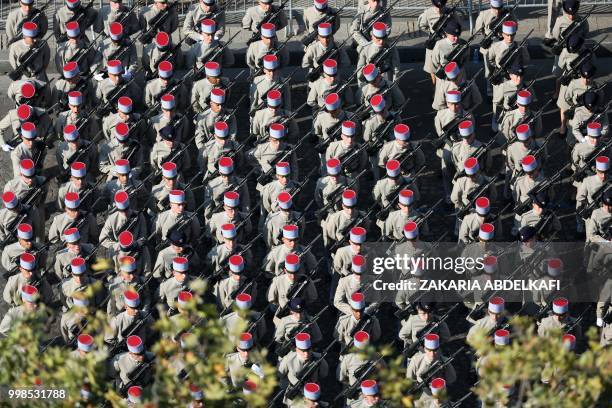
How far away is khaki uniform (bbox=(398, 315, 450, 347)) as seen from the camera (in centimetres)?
3497

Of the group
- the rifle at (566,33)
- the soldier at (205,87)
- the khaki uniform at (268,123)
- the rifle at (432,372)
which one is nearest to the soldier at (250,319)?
the rifle at (432,372)

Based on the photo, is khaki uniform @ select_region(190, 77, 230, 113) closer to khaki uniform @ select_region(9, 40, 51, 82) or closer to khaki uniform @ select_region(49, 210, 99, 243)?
khaki uniform @ select_region(9, 40, 51, 82)

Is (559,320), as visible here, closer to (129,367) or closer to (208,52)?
(129,367)

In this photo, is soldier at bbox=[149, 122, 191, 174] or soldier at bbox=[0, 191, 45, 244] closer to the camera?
soldier at bbox=[0, 191, 45, 244]

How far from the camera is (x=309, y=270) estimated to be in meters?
36.0

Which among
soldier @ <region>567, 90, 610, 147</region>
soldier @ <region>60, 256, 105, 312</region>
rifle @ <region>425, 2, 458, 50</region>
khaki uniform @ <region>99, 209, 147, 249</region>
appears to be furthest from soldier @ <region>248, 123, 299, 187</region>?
soldier @ <region>567, 90, 610, 147</region>

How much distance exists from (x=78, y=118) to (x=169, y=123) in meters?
1.75

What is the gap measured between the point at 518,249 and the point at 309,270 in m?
3.77

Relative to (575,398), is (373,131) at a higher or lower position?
lower

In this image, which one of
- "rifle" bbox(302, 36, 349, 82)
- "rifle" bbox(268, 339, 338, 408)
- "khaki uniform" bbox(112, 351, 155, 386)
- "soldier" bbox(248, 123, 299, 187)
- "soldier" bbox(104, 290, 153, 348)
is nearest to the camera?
"rifle" bbox(268, 339, 338, 408)

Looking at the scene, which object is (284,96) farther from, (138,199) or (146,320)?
(146,320)

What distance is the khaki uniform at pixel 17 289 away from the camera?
1411 inches

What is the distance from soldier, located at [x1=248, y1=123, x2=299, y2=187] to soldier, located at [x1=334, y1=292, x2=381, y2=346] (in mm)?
3502

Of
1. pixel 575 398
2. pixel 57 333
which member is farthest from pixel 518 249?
pixel 575 398
